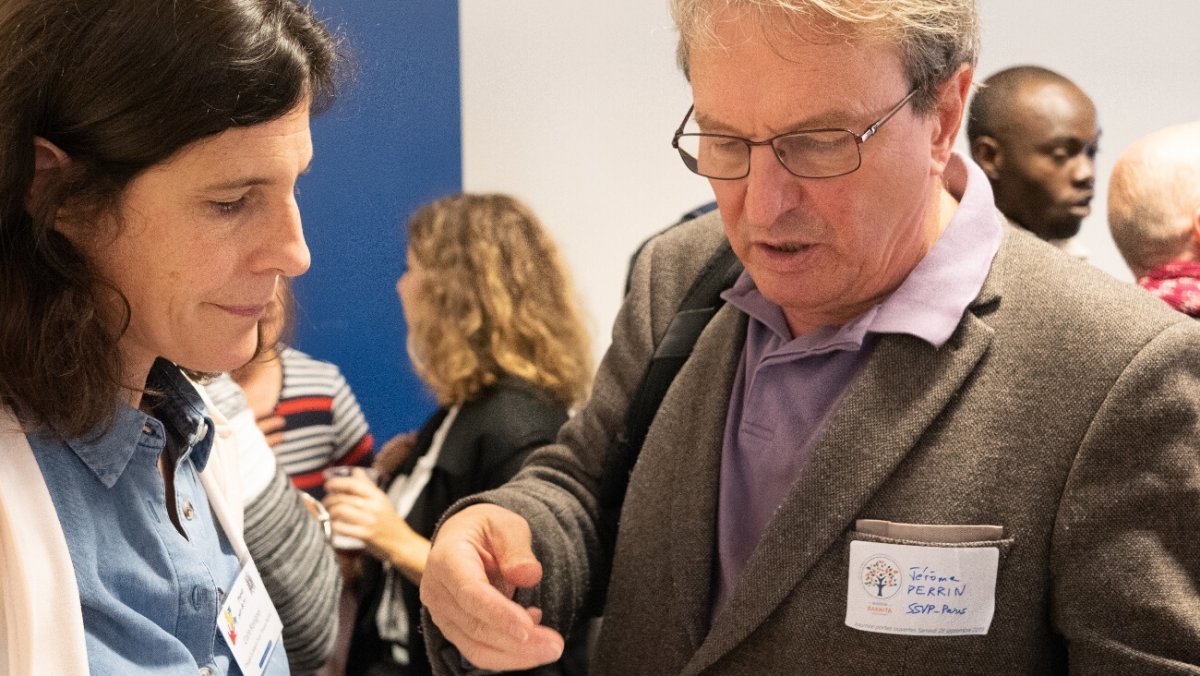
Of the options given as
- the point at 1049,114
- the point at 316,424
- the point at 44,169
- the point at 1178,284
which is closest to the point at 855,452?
the point at 44,169

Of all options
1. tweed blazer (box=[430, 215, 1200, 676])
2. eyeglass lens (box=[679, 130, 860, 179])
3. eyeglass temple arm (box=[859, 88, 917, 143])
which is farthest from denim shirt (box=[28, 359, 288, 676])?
eyeglass temple arm (box=[859, 88, 917, 143])

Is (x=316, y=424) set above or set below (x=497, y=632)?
below

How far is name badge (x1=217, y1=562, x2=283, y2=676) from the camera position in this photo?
1.34 m

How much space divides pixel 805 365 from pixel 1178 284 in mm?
982

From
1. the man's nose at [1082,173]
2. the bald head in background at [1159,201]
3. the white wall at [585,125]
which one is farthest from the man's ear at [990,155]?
the white wall at [585,125]

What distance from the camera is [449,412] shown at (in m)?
2.95

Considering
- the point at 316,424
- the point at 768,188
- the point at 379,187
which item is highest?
the point at 768,188

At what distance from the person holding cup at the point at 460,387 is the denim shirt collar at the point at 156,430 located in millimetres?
1317

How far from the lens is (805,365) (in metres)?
1.52

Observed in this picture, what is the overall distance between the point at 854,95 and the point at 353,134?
6.65 feet

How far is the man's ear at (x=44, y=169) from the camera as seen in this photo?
1120 mm

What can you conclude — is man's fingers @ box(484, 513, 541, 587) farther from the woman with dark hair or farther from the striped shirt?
the striped shirt

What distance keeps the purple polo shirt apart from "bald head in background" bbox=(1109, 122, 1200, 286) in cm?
90

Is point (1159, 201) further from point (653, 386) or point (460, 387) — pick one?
point (460, 387)
